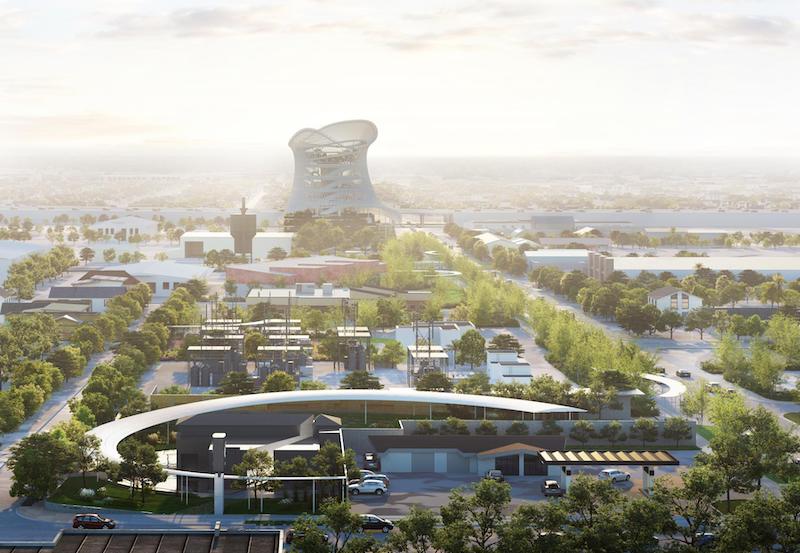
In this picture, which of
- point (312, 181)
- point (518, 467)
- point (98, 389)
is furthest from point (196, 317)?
point (312, 181)

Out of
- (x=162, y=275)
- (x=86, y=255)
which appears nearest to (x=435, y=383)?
(x=162, y=275)

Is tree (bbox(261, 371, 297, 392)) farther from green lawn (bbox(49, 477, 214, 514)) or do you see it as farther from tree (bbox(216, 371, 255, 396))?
green lawn (bbox(49, 477, 214, 514))

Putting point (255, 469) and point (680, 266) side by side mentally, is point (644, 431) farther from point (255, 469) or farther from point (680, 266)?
point (680, 266)

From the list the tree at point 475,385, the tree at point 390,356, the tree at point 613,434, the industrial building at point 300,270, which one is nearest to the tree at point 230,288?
the industrial building at point 300,270

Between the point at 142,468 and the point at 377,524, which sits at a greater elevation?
the point at 142,468

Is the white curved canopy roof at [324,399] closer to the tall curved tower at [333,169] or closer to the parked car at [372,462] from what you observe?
the parked car at [372,462]

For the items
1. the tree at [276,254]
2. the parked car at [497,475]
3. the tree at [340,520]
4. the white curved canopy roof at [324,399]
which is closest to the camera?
the tree at [340,520]
